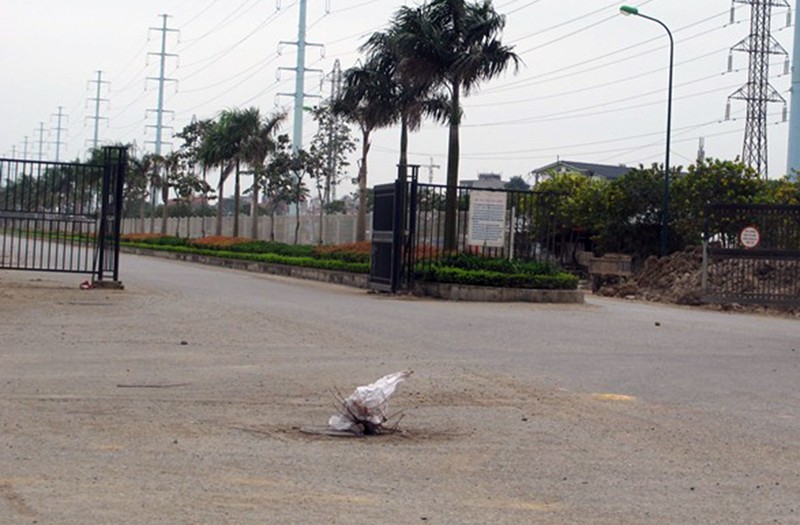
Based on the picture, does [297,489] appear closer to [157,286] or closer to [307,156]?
[157,286]

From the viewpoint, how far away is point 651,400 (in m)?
11.0

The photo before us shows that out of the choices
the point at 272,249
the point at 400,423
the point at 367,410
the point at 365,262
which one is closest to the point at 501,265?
the point at 365,262

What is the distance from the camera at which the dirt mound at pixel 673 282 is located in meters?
29.8

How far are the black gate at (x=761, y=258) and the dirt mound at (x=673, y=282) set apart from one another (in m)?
0.52

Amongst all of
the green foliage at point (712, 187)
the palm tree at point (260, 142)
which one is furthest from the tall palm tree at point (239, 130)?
the green foliage at point (712, 187)

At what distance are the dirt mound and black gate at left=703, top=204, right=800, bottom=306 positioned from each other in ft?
1.71

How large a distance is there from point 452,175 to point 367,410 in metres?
23.0

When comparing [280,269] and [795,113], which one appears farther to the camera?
[795,113]

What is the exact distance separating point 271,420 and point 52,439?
1805mm

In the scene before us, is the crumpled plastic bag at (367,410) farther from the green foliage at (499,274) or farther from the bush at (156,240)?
the bush at (156,240)

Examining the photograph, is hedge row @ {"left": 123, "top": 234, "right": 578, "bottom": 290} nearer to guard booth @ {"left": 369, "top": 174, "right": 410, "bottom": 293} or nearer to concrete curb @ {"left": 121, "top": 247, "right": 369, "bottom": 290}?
concrete curb @ {"left": 121, "top": 247, "right": 369, "bottom": 290}

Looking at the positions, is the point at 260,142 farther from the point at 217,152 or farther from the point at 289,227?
the point at 289,227

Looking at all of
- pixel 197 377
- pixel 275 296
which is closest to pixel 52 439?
pixel 197 377

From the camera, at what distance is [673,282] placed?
33750 millimetres
